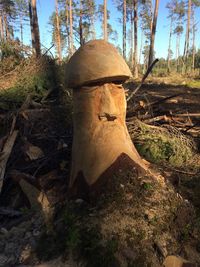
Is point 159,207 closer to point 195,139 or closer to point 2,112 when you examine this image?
point 195,139

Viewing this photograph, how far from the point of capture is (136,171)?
3.61 meters

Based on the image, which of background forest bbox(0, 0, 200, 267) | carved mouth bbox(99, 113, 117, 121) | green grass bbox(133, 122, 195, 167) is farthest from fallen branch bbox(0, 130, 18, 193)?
green grass bbox(133, 122, 195, 167)

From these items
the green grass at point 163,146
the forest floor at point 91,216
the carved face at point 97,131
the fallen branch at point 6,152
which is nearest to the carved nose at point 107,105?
the carved face at point 97,131

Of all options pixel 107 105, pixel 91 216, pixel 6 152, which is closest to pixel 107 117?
pixel 107 105

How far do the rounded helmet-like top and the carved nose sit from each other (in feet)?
0.48

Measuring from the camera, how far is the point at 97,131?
3676 millimetres

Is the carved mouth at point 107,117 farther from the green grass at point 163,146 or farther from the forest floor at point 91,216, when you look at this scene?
the green grass at point 163,146

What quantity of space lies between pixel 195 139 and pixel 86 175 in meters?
2.59

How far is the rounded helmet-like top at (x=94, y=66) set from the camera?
137 inches

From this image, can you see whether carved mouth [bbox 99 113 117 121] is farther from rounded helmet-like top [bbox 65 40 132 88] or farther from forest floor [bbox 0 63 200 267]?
forest floor [bbox 0 63 200 267]

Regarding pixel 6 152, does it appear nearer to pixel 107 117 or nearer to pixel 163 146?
pixel 107 117

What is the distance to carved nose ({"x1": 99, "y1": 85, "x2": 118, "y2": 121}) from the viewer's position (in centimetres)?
361

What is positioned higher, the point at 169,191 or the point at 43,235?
the point at 169,191

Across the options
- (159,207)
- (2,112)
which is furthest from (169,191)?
(2,112)
